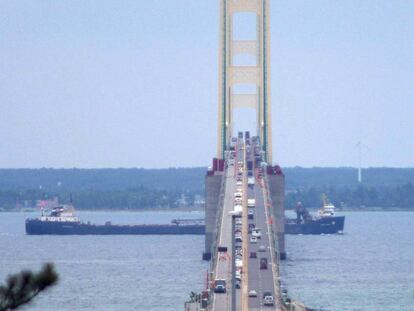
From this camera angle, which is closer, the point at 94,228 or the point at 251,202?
the point at 251,202

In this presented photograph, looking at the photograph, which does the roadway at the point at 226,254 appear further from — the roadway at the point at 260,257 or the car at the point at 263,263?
the car at the point at 263,263

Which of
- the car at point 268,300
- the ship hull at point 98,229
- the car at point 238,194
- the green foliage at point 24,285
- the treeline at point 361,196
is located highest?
the treeline at point 361,196

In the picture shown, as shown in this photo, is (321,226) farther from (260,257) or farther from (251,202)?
(260,257)

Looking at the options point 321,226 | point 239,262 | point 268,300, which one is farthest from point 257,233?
point 321,226

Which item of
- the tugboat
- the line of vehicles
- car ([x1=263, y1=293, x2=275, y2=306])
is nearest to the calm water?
the line of vehicles

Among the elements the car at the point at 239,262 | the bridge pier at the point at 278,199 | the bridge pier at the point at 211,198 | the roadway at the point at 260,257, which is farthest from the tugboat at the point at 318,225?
the car at the point at 239,262

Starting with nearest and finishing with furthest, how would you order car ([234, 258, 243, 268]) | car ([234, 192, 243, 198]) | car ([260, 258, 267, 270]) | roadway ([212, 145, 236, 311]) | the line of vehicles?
roadway ([212, 145, 236, 311]), the line of vehicles, car ([234, 258, 243, 268]), car ([260, 258, 267, 270]), car ([234, 192, 243, 198])

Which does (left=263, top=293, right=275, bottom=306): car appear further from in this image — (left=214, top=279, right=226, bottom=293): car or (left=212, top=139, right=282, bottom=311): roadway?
(left=214, top=279, right=226, bottom=293): car
